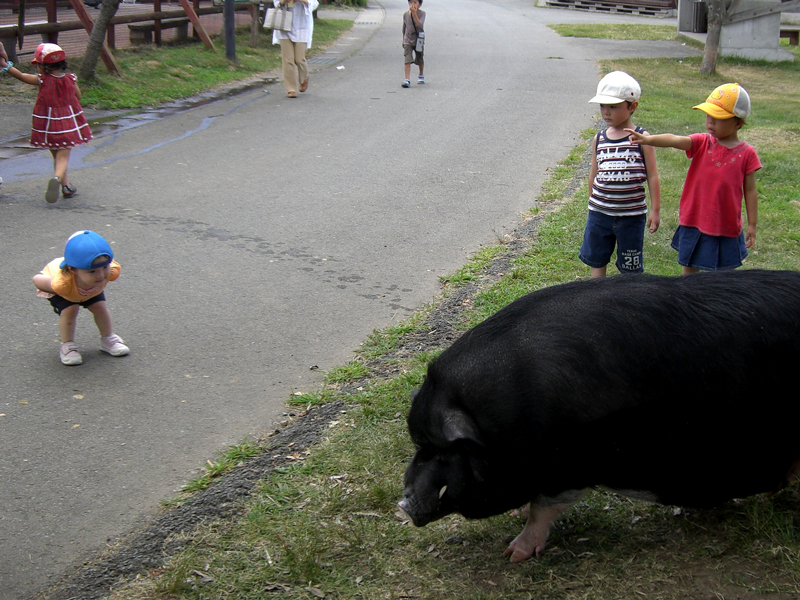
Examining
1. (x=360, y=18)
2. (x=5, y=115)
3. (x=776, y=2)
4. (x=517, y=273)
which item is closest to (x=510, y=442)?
(x=517, y=273)

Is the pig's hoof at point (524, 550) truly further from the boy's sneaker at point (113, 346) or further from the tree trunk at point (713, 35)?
the tree trunk at point (713, 35)

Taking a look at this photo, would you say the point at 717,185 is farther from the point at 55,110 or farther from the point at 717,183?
the point at 55,110

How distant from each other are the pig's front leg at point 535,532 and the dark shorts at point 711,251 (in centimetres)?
228

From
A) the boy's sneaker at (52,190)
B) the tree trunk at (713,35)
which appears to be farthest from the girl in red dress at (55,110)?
the tree trunk at (713,35)

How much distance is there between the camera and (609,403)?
272cm

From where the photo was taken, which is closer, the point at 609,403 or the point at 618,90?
the point at 609,403

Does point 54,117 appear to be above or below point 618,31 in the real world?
below

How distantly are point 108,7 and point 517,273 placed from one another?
31.1ft

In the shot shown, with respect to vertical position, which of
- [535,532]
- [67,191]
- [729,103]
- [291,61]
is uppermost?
[291,61]

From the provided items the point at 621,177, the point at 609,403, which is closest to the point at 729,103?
the point at 621,177

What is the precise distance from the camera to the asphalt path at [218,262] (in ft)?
12.0

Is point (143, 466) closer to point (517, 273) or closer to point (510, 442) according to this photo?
point (510, 442)

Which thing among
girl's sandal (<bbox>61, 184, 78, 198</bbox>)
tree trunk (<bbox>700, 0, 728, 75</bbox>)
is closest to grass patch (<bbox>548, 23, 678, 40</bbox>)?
tree trunk (<bbox>700, 0, 728, 75</bbox>)

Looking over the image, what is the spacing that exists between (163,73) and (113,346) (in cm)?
1041
